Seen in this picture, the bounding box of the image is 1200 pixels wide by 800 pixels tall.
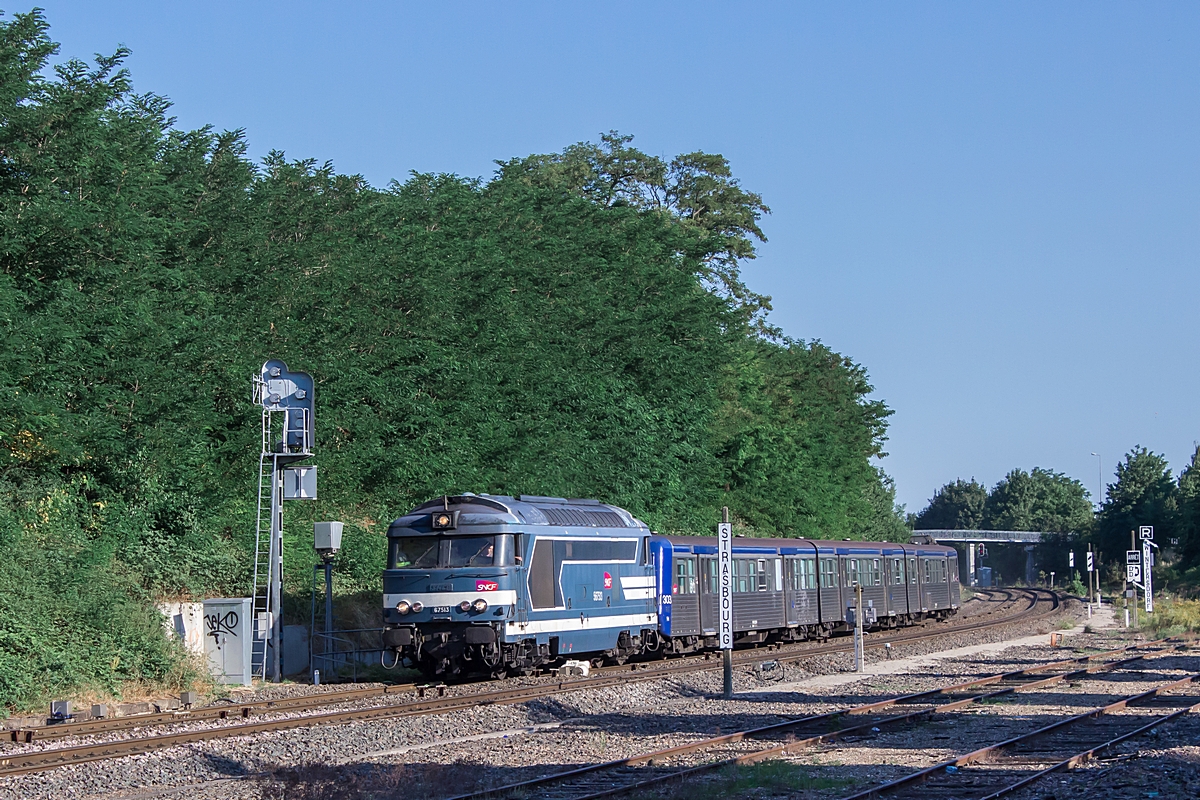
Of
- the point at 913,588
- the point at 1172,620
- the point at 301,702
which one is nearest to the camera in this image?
the point at 301,702

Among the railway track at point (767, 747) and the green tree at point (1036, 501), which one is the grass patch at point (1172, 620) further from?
the green tree at point (1036, 501)

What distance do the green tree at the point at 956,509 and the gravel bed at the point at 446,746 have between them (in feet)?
530

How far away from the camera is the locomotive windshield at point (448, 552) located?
2425 centimetres

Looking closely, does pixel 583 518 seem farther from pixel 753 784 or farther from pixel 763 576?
pixel 753 784

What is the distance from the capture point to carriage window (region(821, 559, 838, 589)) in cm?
3897

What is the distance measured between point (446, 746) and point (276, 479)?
11384mm

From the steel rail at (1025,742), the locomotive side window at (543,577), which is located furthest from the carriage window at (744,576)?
the steel rail at (1025,742)

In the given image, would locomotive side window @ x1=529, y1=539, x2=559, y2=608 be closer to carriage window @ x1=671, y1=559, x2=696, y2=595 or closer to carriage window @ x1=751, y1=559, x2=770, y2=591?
carriage window @ x1=671, y1=559, x2=696, y2=595

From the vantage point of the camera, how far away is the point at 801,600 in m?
37.2

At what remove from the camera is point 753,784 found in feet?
45.8

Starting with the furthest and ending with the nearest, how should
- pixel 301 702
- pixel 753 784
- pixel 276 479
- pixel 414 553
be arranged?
pixel 276 479 < pixel 414 553 < pixel 301 702 < pixel 753 784

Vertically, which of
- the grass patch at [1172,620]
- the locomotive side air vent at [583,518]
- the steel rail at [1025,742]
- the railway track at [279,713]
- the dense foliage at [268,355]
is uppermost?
the dense foliage at [268,355]

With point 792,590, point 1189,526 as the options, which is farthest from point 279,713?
point 1189,526

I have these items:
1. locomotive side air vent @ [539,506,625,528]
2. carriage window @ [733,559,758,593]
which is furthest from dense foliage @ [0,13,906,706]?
carriage window @ [733,559,758,593]
